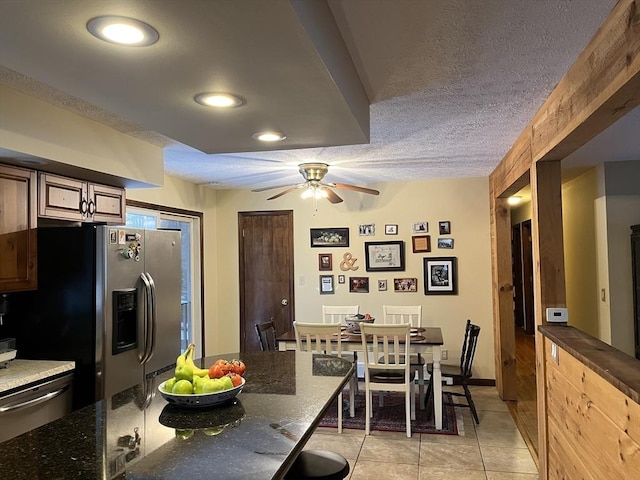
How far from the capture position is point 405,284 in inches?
230

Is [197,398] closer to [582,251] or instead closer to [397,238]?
[397,238]

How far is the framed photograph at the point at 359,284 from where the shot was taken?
5.94 m

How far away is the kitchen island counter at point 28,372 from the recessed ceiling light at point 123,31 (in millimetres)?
1931

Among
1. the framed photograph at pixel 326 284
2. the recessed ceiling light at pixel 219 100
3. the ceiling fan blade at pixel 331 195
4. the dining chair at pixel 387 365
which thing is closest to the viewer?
the recessed ceiling light at pixel 219 100

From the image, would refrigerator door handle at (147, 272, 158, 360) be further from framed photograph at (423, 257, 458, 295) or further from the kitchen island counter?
framed photograph at (423, 257, 458, 295)

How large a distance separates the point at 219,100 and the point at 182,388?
3.87 feet

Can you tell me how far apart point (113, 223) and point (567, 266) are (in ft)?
16.9

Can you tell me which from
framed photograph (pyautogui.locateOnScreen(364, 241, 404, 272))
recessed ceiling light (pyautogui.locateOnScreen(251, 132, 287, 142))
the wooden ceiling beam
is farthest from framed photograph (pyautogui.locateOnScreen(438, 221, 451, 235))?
recessed ceiling light (pyautogui.locateOnScreen(251, 132, 287, 142))

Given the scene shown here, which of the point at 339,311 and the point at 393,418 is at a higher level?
the point at 339,311

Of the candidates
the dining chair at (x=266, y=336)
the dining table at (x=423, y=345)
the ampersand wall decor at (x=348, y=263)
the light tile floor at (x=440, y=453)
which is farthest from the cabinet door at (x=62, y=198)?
the ampersand wall decor at (x=348, y=263)

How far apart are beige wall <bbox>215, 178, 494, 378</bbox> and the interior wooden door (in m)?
0.09

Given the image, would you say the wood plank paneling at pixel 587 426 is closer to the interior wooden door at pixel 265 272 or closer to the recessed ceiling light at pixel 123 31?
the recessed ceiling light at pixel 123 31

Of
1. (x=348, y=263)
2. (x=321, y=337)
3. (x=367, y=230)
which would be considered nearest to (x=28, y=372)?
(x=321, y=337)

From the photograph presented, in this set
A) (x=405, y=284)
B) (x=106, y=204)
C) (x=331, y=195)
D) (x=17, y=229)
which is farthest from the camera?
(x=405, y=284)
